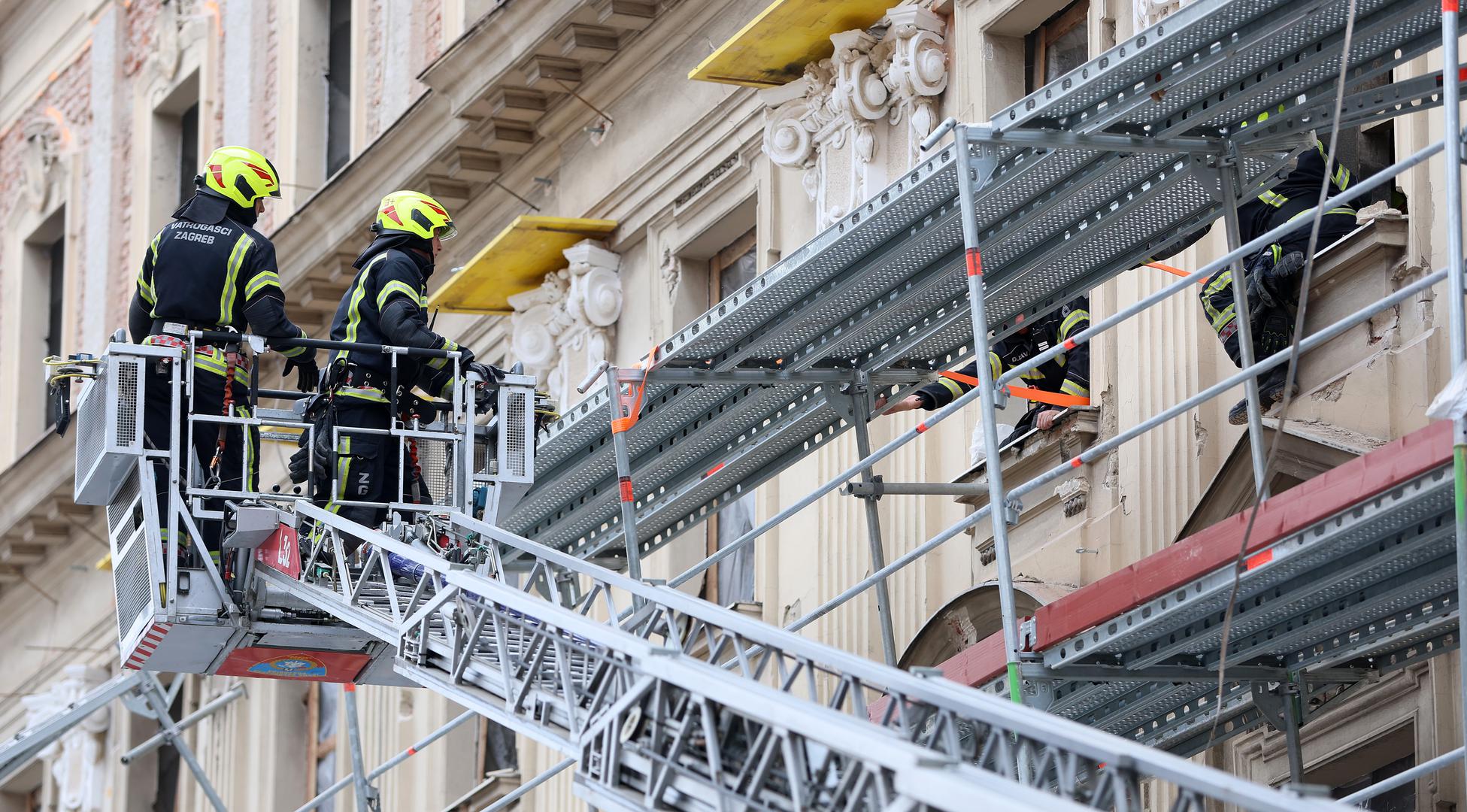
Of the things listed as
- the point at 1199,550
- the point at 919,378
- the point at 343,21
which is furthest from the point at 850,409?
the point at 343,21

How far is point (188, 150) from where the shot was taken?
31.0m

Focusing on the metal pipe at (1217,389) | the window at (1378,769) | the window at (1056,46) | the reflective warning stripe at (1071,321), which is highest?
the window at (1056,46)

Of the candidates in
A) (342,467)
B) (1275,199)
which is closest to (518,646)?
(342,467)

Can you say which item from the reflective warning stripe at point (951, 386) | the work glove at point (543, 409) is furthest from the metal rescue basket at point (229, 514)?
the reflective warning stripe at point (951, 386)

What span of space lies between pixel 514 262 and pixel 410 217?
7.46 metres

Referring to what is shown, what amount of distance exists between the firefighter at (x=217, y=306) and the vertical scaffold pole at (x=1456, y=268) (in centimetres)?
587

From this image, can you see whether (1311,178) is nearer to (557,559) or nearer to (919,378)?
(919,378)

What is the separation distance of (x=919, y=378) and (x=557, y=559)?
3045 millimetres

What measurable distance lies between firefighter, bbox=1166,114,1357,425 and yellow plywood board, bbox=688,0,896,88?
4701 millimetres

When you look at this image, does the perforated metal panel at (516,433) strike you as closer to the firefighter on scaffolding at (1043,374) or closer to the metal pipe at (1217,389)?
the metal pipe at (1217,389)

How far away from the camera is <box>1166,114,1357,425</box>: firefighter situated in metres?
12.8

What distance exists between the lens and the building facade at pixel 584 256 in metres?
13.5

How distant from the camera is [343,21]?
89.4 feet

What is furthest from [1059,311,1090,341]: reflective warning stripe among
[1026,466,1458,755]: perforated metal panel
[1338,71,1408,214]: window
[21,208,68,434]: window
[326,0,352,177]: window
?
[21,208,68,434]: window
